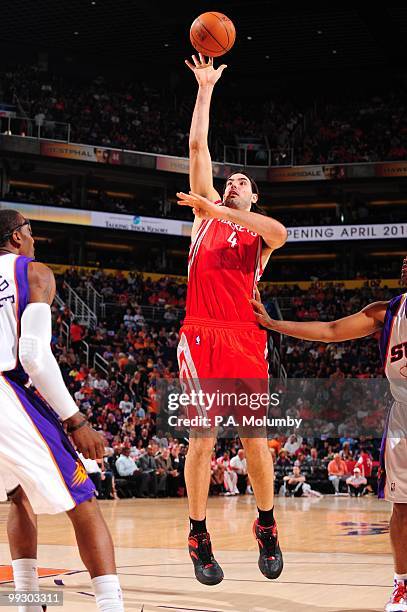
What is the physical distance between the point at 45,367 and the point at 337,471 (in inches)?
638

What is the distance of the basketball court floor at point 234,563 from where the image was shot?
557 centimetres

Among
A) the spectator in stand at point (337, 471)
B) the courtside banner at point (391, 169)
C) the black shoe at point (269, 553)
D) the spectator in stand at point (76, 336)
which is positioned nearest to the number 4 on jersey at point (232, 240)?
the black shoe at point (269, 553)

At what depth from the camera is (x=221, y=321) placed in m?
5.85

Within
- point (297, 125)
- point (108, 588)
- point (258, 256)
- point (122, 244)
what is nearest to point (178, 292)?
point (122, 244)

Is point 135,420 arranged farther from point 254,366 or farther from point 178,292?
point 254,366

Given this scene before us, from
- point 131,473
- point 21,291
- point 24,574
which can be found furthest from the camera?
point 131,473

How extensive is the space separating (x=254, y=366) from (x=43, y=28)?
26.3m

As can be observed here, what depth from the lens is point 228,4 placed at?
2678 cm

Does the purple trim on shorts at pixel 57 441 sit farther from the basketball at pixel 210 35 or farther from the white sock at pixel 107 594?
the basketball at pixel 210 35

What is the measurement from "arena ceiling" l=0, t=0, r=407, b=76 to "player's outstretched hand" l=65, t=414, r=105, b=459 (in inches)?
981

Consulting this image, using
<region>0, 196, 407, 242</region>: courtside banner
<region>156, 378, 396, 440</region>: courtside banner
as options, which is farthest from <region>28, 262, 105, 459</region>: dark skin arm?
<region>0, 196, 407, 242</region>: courtside banner

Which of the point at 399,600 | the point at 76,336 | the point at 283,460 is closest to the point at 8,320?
the point at 399,600

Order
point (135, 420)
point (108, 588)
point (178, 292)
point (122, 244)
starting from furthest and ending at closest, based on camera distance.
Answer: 1. point (122, 244)
2. point (178, 292)
3. point (135, 420)
4. point (108, 588)

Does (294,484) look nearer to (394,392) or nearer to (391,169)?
(394,392)
